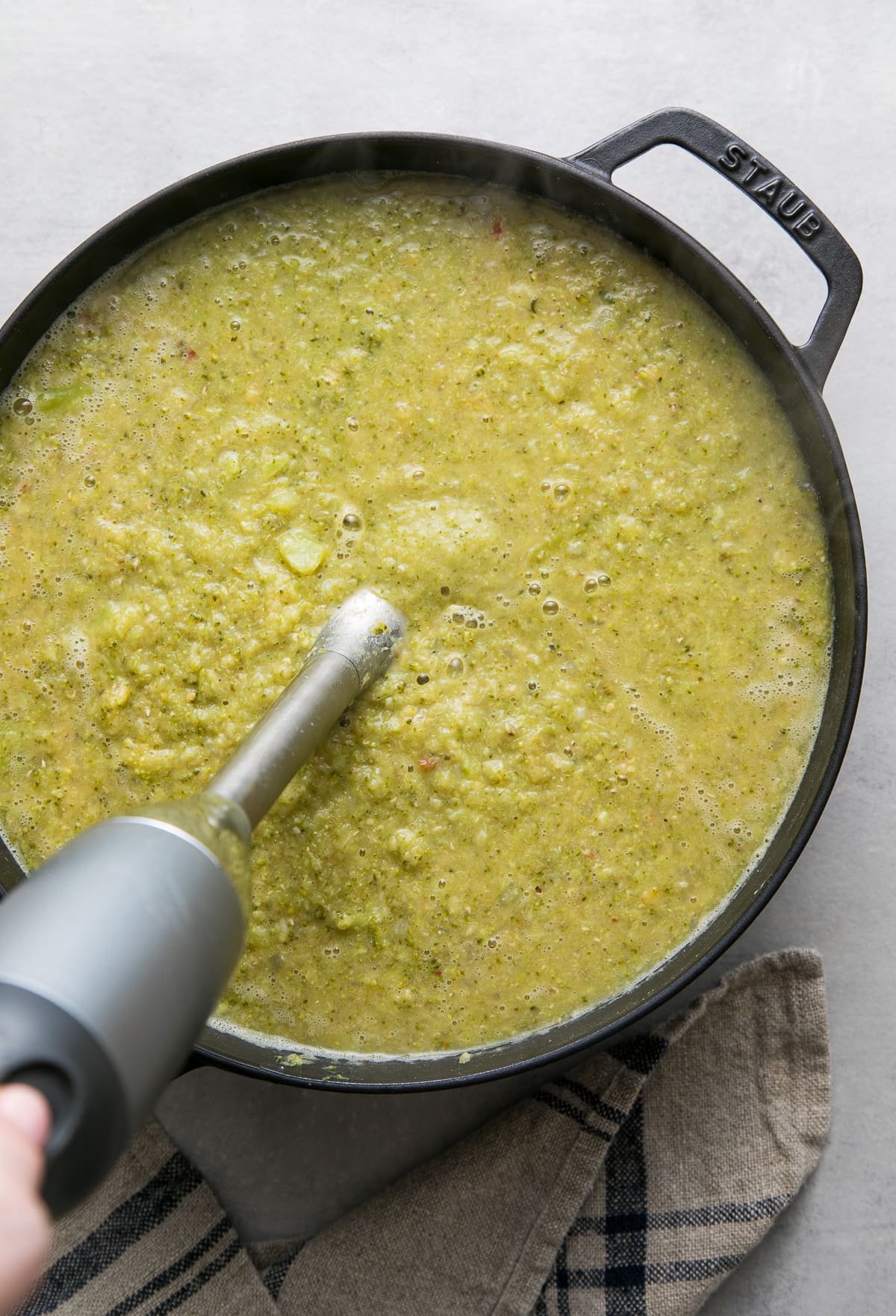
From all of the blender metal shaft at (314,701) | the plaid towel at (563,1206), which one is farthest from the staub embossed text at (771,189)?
the plaid towel at (563,1206)

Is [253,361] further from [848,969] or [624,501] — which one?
[848,969]

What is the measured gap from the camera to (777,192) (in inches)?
69.2

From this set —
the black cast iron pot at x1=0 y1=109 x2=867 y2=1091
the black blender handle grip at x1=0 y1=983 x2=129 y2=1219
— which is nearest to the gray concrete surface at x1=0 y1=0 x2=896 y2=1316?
the black cast iron pot at x1=0 y1=109 x2=867 y2=1091

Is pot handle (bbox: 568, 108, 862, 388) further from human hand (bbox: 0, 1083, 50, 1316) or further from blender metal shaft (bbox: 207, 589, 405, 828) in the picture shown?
human hand (bbox: 0, 1083, 50, 1316)

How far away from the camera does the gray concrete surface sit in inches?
82.8

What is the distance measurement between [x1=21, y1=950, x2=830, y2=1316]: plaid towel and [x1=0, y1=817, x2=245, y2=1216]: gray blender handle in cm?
123

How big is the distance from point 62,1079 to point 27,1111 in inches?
1.6

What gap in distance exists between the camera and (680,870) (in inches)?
72.3

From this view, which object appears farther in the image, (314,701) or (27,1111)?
(314,701)

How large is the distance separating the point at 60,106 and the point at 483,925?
172 cm

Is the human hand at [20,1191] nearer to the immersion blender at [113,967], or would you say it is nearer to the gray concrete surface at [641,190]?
the immersion blender at [113,967]

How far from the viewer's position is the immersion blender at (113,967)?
834 millimetres

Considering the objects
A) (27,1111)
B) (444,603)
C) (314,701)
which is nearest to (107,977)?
(27,1111)

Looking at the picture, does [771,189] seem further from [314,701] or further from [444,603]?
[314,701]
